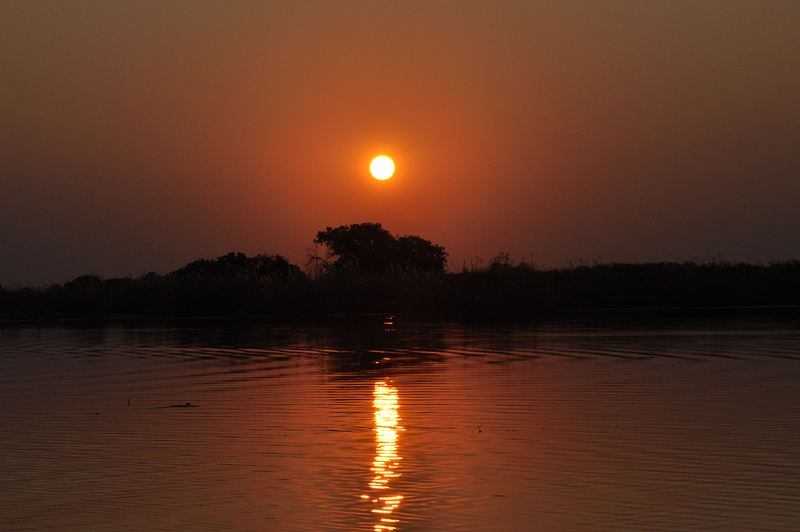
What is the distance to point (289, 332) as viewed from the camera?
86.5 ft

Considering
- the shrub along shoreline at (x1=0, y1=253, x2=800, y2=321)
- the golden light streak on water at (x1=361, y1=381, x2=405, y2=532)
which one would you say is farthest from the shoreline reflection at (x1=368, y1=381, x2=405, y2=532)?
the shrub along shoreline at (x1=0, y1=253, x2=800, y2=321)

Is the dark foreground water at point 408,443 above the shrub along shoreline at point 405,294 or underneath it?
underneath

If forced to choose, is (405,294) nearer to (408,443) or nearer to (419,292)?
(419,292)

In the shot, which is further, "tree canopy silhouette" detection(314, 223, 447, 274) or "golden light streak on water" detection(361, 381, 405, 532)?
"tree canopy silhouette" detection(314, 223, 447, 274)

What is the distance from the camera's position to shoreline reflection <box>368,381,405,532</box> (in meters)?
5.67

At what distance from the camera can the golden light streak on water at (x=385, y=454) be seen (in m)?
5.72

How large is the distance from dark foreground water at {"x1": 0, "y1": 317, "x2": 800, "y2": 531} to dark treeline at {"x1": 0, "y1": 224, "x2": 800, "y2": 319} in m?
22.3

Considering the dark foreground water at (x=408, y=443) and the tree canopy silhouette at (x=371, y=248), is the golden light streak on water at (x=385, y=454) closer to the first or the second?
the dark foreground water at (x=408, y=443)

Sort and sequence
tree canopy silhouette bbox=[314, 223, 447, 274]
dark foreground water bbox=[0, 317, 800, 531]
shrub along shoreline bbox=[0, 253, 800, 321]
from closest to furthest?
dark foreground water bbox=[0, 317, 800, 531], shrub along shoreline bbox=[0, 253, 800, 321], tree canopy silhouette bbox=[314, 223, 447, 274]

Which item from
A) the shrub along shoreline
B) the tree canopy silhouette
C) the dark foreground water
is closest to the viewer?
the dark foreground water

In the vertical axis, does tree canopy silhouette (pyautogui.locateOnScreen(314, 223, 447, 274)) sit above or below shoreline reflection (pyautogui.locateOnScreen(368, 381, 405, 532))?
above

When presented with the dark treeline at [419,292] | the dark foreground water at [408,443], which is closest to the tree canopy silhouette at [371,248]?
the dark treeline at [419,292]

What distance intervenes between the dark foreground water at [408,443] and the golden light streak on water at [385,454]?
0.9 inches

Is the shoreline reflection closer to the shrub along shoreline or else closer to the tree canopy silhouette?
the shrub along shoreline
